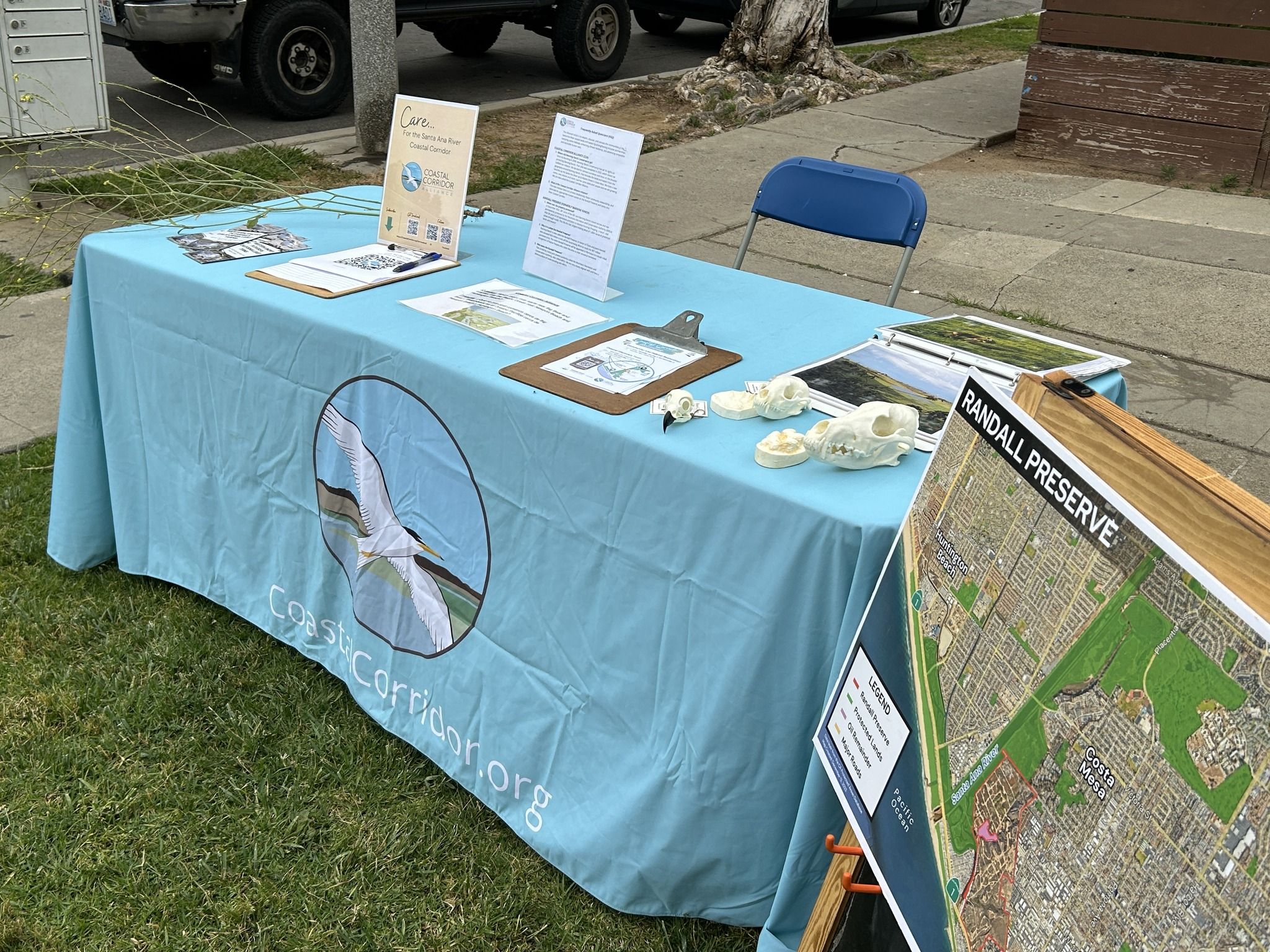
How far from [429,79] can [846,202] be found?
292 inches

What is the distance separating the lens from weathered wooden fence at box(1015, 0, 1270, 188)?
22.0 feet

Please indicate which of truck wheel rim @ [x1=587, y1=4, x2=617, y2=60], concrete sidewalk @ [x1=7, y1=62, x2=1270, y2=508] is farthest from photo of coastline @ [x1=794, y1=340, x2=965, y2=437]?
truck wheel rim @ [x1=587, y1=4, x2=617, y2=60]

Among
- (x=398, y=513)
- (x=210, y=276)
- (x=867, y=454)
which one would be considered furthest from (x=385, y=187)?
(x=867, y=454)

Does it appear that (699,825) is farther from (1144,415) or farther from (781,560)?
(1144,415)

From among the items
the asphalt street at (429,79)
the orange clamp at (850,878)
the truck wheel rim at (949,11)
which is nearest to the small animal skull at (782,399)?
the orange clamp at (850,878)

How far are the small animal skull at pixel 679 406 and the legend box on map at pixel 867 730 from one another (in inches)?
25.6

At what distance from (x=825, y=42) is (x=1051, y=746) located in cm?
932

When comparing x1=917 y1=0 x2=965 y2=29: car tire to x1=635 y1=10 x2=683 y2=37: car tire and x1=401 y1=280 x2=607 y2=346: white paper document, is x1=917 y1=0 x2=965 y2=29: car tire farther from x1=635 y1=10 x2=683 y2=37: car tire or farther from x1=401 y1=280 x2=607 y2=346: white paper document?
x1=401 y1=280 x2=607 y2=346: white paper document

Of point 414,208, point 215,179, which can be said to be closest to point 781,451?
point 414,208

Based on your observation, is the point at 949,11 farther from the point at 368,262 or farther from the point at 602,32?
the point at 368,262

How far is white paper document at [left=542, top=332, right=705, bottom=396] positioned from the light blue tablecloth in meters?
0.10

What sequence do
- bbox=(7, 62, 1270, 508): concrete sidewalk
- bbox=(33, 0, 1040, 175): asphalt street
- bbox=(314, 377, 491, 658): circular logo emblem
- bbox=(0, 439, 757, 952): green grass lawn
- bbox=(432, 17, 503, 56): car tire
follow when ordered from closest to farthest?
bbox=(0, 439, 757, 952): green grass lawn
bbox=(314, 377, 491, 658): circular logo emblem
bbox=(7, 62, 1270, 508): concrete sidewalk
bbox=(33, 0, 1040, 175): asphalt street
bbox=(432, 17, 503, 56): car tire

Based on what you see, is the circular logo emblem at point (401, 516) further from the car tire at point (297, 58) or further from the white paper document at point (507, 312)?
the car tire at point (297, 58)

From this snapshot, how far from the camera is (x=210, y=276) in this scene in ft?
8.95
